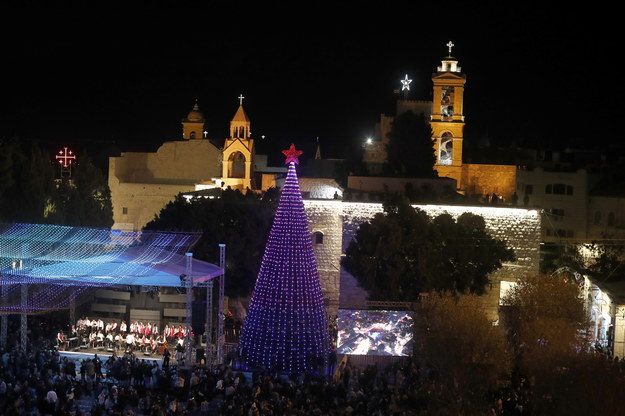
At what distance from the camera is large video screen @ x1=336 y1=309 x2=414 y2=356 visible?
31750mm

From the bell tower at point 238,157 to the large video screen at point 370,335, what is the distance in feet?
72.0

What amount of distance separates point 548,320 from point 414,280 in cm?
825

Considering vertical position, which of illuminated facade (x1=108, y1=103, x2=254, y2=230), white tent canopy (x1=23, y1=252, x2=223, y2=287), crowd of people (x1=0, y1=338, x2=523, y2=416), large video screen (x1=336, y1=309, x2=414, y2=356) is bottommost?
crowd of people (x1=0, y1=338, x2=523, y2=416)

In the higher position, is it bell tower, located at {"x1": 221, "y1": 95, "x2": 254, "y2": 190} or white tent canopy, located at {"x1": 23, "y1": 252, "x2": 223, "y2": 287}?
bell tower, located at {"x1": 221, "y1": 95, "x2": 254, "y2": 190}

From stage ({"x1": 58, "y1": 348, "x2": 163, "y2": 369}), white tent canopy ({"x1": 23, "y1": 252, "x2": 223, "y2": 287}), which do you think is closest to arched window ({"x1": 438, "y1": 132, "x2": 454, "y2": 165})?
white tent canopy ({"x1": 23, "y1": 252, "x2": 223, "y2": 287})

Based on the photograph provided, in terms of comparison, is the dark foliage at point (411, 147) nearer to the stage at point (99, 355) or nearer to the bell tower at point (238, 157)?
the bell tower at point (238, 157)

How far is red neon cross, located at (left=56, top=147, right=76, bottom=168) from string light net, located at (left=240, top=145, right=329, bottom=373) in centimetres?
2798

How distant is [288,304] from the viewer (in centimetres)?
2978

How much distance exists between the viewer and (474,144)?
61.8 m

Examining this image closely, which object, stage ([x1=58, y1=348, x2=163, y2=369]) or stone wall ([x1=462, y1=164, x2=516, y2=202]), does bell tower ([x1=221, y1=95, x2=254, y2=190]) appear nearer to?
stone wall ([x1=462, y1=164, x2=516, y2=202])

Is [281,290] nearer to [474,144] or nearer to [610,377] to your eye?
[610,377]

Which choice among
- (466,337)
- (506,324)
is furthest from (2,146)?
(466,337)

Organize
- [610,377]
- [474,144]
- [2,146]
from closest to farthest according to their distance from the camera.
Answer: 1. [610,377]
2. [2,146]
3. [474,144]

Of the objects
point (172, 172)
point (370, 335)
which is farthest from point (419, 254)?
point (172, 172)
